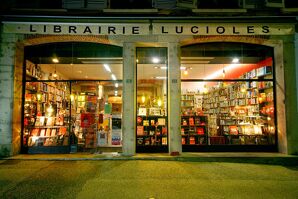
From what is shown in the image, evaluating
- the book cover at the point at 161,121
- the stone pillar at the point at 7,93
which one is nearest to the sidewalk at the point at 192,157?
the stone pillar at the point at 7,93

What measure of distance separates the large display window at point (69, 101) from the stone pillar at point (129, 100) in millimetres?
945

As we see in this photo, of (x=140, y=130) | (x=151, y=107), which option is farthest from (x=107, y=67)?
(x=140, y=130)

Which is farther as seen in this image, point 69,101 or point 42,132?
point 69,101

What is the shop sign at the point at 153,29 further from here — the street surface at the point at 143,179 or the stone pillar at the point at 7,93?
the street surface at the point at 143,179

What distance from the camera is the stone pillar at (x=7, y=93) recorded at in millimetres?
8625

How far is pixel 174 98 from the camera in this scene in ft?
29.8

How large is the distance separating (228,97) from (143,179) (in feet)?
21.2

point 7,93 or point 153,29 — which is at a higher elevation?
point 153,29

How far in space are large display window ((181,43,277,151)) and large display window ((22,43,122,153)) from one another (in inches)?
127

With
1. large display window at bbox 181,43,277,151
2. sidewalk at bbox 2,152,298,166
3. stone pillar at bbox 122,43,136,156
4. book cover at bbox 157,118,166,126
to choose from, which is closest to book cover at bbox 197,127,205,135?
large display window at bbox 181,43,277,151

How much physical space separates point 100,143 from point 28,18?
234 inches

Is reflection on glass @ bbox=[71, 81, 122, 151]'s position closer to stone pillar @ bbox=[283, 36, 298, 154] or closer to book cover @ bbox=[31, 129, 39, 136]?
book cover @ bbox=[31, 129, 39, 136]

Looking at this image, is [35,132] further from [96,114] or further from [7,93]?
[96,114]

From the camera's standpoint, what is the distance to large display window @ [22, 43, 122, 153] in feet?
31.5
